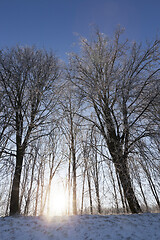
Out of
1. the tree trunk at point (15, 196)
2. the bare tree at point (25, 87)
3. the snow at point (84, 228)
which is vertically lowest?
the snow at point (84, 228)

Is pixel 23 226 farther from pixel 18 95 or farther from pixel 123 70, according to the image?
pixel 123 70

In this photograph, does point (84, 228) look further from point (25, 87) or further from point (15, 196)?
point (25, 87)

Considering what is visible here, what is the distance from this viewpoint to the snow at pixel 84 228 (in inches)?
127

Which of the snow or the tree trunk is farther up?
the tree trunk

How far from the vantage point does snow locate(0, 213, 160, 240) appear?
10.6 feet

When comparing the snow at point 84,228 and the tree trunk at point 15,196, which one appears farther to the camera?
the tree trunk at point 15,196

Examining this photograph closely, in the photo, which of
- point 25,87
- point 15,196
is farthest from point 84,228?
point 25,87

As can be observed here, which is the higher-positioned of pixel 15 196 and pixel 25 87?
pixel 25 87

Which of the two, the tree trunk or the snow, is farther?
the tree trunk

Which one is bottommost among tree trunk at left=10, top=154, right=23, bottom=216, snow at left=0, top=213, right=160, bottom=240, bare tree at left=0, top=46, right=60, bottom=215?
snow at left=0, top=213, right=160, bottom=240

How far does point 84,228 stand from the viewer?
3.59m

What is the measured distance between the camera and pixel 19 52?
6922mm

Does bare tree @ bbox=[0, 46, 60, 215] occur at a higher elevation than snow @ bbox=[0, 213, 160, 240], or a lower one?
higher

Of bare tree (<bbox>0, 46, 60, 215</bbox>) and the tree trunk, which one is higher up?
bare tree (<bbox>0, 46, 60, 215</bbox>)
